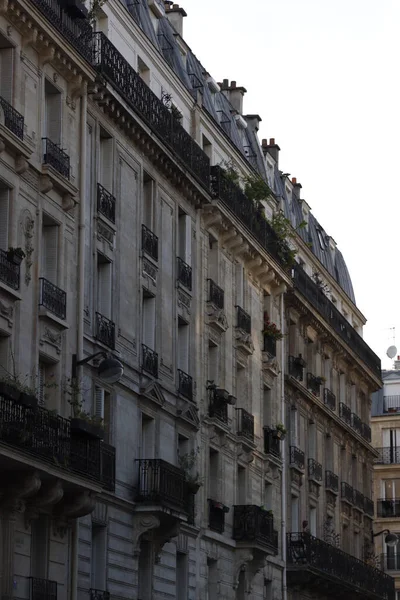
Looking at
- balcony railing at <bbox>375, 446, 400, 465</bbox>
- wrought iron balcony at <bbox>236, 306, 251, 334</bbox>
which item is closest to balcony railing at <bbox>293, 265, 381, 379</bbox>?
wrought iron balcony at <bbox>236, 306, 251, 334</bbox>

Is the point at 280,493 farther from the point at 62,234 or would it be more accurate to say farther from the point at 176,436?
the point at 62,234

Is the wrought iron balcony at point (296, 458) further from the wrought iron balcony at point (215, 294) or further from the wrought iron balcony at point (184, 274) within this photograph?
the wrought iron balcony at point (184, 274)

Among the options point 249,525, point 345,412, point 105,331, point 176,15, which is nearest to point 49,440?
point 105,331

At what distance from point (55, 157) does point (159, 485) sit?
8949 millimetres

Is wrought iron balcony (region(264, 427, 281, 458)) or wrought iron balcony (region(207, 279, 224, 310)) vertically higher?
wrought iron balcony (region(207, 279, 224, 310))

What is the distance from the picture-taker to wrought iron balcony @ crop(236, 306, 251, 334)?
4781 cm

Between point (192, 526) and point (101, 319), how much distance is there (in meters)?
8.19

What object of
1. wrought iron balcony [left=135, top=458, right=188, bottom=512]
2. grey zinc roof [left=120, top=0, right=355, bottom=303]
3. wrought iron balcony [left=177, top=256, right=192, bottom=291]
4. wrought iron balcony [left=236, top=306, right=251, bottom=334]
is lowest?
wrought iron balcony [left=135, top=458, right=188, bottom=512]

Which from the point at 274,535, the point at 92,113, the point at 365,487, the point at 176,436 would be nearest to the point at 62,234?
the point at 92,113

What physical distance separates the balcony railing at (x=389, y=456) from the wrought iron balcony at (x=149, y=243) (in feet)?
146

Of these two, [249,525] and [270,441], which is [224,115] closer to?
[270,441]

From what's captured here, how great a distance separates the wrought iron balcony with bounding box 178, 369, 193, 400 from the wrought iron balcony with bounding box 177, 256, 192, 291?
2.61 meters

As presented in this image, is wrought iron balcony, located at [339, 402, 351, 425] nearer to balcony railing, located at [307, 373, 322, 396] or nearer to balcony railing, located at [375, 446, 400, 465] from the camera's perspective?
balcony railing, located at [307, 373, 322, 396]

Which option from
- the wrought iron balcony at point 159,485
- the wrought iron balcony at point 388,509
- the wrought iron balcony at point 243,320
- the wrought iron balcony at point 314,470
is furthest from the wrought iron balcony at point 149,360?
the wrought iron balcony at point 388,509
